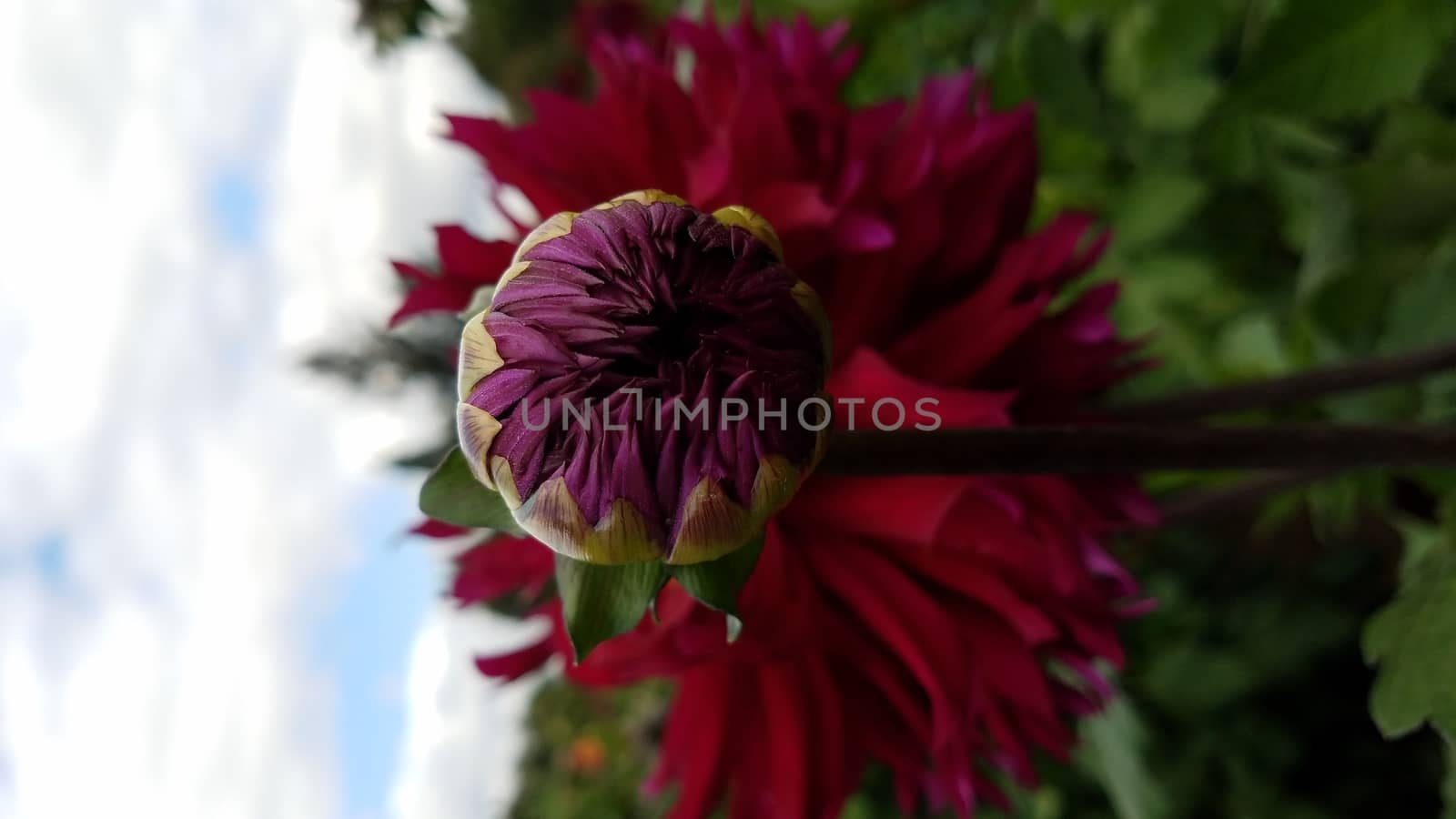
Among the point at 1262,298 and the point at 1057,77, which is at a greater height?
the point at 1057,77

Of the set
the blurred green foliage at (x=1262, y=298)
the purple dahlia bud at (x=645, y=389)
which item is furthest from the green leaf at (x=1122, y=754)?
the purple dahlia bud at (x=645, y=389)

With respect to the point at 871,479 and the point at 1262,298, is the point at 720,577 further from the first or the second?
the point at 1262,298

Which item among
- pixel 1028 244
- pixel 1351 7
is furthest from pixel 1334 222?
pixel 1028 244

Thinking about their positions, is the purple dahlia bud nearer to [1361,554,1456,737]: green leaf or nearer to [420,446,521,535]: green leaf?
[420,446,521,535]: green leaf

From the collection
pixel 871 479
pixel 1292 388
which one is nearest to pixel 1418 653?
pixel 1292 388

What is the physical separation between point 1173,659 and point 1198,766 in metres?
0.16

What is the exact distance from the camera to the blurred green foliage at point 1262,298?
442 mm

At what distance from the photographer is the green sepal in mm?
253

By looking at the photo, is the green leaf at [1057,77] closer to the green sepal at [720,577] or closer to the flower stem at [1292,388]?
the flower stem at [1292,388]

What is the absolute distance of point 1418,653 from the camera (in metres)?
0.36

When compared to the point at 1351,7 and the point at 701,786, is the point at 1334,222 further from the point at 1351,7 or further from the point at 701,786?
the point at 701,786

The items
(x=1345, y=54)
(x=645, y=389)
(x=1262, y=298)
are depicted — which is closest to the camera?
(x=645, y=389)

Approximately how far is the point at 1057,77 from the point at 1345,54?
0.78 ft

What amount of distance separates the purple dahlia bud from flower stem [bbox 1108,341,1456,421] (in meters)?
0.20
